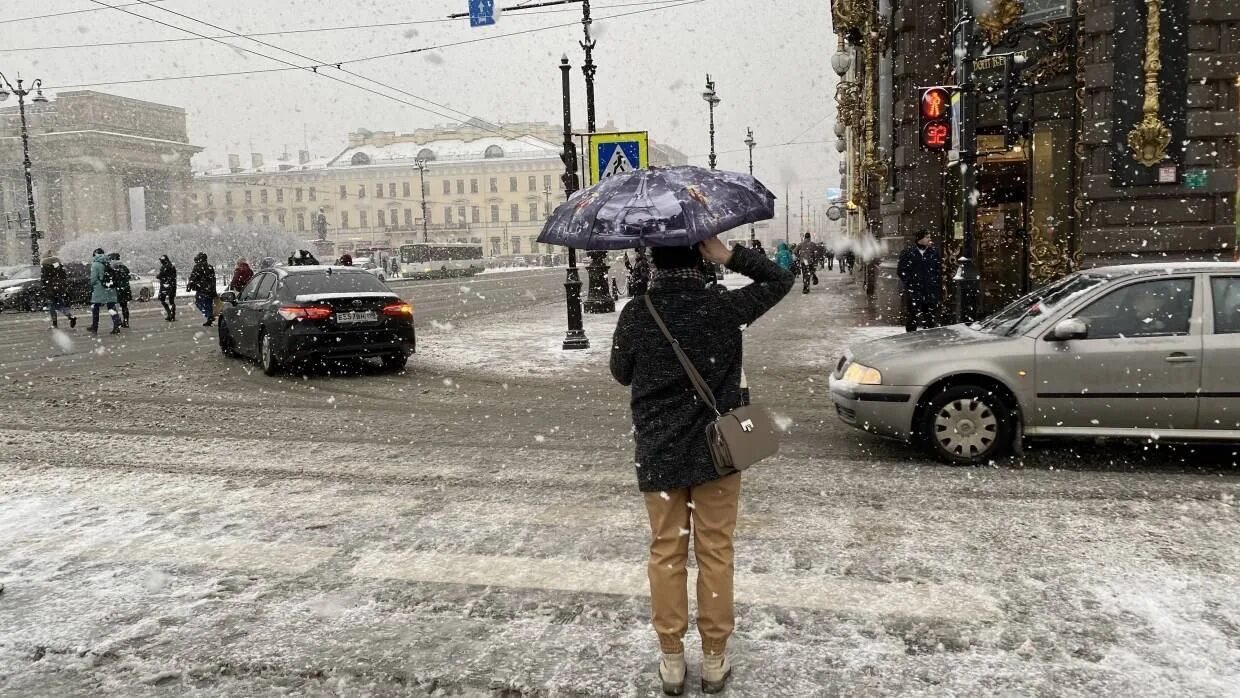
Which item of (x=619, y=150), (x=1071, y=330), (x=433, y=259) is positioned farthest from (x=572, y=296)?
(x=433, y=259)

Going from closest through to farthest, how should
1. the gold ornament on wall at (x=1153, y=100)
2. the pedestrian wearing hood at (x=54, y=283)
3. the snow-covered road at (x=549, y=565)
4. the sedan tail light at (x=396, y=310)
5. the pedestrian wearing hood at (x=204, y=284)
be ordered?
the snow-covered road at (x=549, y=565) < the sedan tail light at (x=396, y=310) < the gold ornament on wall at (x=1153, y=100) < the pedestrian wearing hood at (x=54, y=283) < the pedestrian wearing hood at (x=204, y=284)

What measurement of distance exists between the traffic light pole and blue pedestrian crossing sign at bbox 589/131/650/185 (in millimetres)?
4628

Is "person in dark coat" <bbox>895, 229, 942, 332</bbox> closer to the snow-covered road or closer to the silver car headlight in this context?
the snow-covered road

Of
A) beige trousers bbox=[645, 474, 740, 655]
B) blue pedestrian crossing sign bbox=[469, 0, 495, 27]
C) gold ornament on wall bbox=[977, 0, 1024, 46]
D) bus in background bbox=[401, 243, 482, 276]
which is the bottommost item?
beige trousers bbox=[645, 474, 740, 655]

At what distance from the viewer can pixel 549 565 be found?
4625 mm

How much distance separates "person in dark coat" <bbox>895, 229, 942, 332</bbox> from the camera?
1364 centimetres

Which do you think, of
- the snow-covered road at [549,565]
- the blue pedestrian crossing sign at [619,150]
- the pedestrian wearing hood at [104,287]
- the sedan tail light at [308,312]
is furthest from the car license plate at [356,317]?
the pedestrian wearing hood at [104,287]

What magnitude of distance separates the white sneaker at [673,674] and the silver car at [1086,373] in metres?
3.92

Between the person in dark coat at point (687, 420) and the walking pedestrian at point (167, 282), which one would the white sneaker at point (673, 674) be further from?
the walking pedestrian at point (167, 282)

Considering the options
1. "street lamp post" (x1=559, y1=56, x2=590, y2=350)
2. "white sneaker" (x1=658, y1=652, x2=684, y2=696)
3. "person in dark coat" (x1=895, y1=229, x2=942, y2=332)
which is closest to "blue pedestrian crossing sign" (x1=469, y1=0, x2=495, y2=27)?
"street lamp post" (x1=559, y1=56, x2=590, y2=350)

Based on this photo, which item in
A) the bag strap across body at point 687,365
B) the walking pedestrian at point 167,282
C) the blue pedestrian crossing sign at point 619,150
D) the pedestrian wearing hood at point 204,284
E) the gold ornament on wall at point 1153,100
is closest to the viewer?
the bag strap across body at point 687,365

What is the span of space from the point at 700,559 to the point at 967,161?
9.62m

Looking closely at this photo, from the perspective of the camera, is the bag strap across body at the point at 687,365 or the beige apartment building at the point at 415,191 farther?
the beige apartment building at the point at 415,191

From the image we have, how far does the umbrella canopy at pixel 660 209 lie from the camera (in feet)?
10.1
